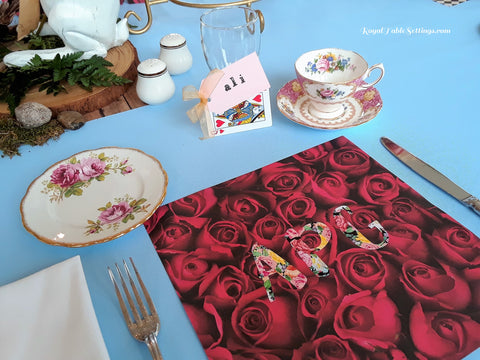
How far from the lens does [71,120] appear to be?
2.38 feet

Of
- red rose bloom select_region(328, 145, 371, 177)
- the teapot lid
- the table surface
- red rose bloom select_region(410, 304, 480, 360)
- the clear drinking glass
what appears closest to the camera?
red rose bloom select_region(410, 304, 480, 360)

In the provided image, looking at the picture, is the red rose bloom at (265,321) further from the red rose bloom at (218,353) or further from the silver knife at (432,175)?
the silver knife at (432,175)

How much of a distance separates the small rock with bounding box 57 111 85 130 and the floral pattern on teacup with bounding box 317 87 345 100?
0.47 meters

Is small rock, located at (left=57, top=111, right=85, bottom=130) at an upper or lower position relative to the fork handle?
lower

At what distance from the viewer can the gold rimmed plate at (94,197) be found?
512 mm

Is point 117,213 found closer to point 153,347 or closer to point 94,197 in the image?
point 94,197

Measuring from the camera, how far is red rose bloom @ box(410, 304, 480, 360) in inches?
15.0

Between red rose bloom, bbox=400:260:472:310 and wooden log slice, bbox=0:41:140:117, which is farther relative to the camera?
wooden log slice, bbox=0:41:140:117

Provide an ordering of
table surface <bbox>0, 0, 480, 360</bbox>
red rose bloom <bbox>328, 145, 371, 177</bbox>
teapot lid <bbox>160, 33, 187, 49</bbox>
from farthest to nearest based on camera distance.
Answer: teapot lid <bbox>160, 33, 187, 49</bbox> < red rose bloom <bbox>328, 145, 371, 177</bbox> < table surface <bbox>0, 0, 480, 360</bbox>

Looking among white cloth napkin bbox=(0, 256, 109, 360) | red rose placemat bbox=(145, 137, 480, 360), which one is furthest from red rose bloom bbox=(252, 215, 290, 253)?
white cloth napkin bbox=(0, 256, 109, 360)

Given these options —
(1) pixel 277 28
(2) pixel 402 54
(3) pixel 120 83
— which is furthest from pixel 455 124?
(3) pixel 120 83

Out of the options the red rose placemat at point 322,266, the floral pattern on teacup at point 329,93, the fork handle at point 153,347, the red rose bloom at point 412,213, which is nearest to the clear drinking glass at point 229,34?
the floral pattern on teacup at point 329,93

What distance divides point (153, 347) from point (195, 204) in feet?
0.72

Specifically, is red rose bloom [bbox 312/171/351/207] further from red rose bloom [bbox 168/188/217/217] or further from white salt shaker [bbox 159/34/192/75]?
white salt shaker [bbox 159/34/192/75]
